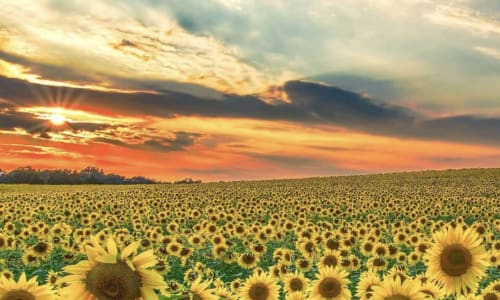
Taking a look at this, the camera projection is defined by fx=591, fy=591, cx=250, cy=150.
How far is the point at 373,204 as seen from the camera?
111 feet

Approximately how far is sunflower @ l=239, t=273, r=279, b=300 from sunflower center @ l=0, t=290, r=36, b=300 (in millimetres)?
4266

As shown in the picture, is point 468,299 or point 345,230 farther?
point 345,230

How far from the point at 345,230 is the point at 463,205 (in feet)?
52.5

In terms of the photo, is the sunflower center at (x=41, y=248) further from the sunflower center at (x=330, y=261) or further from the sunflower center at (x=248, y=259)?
the sunflower center at (x=330, y=261)

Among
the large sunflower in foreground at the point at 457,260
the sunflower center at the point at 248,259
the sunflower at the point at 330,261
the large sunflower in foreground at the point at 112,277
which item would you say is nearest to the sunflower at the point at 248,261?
the sunflower center at the point at 248,259

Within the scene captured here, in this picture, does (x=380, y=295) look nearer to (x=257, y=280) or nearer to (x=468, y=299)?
(x=468, y=299)

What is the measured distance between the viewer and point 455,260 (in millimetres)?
5734

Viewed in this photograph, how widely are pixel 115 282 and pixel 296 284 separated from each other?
651 centimetres

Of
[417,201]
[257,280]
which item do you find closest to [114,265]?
[257,280]

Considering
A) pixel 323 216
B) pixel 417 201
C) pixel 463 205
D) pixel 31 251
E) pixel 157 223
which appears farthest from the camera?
pixel 417 201

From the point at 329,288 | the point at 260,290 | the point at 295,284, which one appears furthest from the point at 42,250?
the point at 329,288

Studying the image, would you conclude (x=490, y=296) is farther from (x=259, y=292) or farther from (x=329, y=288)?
(x=259, y=292)

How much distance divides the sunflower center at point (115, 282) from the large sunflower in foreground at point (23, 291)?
79 centimetres

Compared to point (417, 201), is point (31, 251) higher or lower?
lower
